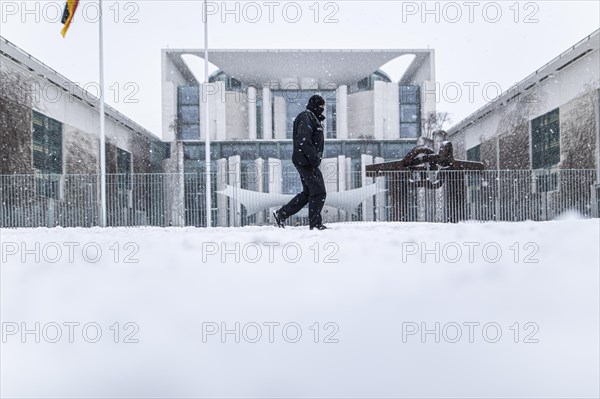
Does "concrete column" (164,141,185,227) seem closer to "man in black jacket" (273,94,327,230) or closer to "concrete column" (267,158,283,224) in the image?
"concrete column" (267,158,283,224)

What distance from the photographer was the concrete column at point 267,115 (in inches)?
1271

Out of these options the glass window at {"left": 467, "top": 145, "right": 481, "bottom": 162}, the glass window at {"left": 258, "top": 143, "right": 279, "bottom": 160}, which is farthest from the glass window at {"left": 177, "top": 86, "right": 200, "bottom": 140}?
the glass window at {"left": 467, "top": 145, "right": 481, "bottom": 162}

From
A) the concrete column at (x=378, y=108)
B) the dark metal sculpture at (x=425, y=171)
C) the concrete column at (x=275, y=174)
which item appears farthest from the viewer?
the concrete column at (x=378, y=108)

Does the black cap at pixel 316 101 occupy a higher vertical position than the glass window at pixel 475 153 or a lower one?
lower

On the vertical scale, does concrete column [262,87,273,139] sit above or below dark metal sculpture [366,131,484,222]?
above

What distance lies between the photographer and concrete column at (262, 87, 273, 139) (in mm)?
32281

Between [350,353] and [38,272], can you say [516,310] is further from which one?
[38,272]

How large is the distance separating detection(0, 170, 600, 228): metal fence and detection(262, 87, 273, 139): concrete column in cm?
1160

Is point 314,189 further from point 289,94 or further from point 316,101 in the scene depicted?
point 289,94

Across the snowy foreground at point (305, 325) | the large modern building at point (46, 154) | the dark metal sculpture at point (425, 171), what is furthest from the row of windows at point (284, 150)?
the snowy foreground at point (305, 325)

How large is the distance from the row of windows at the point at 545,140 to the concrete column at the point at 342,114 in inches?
467

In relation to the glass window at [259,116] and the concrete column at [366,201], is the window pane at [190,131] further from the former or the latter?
the concrete column at [366,201]

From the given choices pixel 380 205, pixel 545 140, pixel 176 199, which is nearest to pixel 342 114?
pixel 380 205

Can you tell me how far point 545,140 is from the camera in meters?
21.7
